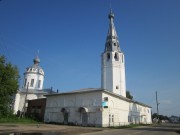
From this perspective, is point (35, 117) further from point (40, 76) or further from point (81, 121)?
point (40, 76)

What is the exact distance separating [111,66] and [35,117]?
924 inches

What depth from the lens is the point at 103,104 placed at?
3328 cm

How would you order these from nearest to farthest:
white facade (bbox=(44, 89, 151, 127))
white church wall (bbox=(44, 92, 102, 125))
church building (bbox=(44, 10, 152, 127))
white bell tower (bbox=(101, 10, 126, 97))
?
white facade (bbox=(44, 89, 151, 127)) → white church wall (bbox=(44, 92, 102, 125)) → church building (bbox=(44, 10, 152, 127)) → white bell tower (bbox=(101, 10, 126, 97))

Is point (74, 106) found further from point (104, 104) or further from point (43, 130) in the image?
point (43, 130)

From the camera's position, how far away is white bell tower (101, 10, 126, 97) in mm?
51281

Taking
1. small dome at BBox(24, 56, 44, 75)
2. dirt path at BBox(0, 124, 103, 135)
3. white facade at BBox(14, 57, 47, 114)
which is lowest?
dirt path at BBox(0, 124, 103, 135)

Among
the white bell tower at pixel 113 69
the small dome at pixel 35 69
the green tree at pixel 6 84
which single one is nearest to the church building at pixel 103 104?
the white bell tower at pixel 113 69

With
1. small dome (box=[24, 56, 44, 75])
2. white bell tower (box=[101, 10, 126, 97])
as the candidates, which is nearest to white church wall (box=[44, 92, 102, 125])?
white bell tower (box=[101, 10, 126, 97])

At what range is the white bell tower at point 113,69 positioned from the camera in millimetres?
51281

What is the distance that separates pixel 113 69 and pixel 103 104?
20.1 meters

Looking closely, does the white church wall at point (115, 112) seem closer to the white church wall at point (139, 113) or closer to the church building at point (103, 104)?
the church building at point (103, 104)

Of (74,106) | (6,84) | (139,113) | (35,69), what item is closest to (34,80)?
(35,69)

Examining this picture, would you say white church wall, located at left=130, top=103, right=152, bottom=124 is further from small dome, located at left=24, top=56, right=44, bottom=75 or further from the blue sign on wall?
small dome, located at left=24, top=56, right=44, bottom=75

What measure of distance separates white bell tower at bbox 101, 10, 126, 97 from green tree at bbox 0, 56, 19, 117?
24228mm
